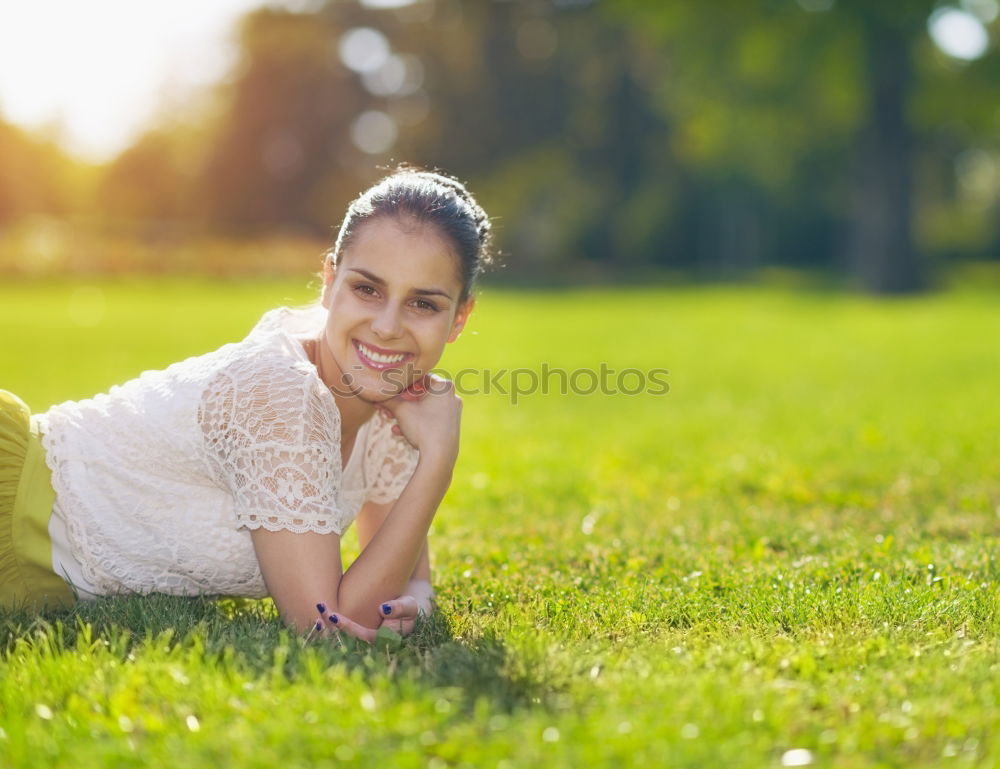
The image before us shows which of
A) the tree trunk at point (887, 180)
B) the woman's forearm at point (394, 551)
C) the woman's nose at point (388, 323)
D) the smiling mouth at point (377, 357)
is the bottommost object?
the woman's forearm at point (394, 551)

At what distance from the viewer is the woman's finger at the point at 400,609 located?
3332mm

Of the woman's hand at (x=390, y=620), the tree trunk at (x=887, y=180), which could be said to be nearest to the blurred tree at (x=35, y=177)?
the tree trunk at (x=887, y=180)

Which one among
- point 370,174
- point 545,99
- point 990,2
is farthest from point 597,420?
point 370,174

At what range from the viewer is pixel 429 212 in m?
3.56

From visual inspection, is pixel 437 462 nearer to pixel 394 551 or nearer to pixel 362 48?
pixel 394 551

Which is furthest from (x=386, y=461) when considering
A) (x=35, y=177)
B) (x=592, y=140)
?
Answer: (x=35, y=177)

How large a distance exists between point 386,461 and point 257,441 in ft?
2.98

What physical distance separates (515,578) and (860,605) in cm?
137

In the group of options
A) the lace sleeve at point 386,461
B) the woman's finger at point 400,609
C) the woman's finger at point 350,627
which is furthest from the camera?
the lace sleeve at point 386,461

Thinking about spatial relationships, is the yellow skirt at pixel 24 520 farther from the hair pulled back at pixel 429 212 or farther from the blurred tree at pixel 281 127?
the blurred tree at pixel 281 127

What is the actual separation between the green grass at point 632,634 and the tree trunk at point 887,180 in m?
20.2

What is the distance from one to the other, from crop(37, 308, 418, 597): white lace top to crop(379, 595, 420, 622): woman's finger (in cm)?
29

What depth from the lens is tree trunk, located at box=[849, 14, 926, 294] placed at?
26.9 meters

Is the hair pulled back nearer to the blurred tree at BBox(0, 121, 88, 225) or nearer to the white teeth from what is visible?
the white teeth
